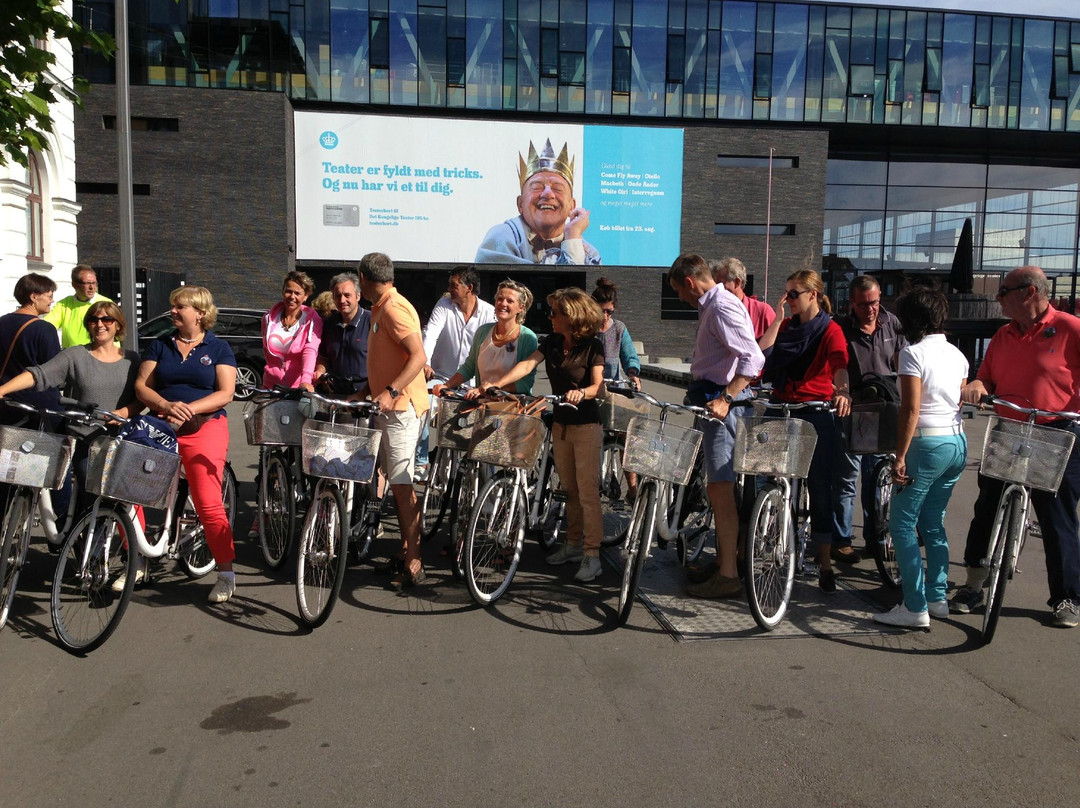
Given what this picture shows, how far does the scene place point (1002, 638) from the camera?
5082 mm

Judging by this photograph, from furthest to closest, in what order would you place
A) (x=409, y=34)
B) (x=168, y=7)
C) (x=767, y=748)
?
(x=409, y=34)
(x=168, y=7)
(x=767, y=748)

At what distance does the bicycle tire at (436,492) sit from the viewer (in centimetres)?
697

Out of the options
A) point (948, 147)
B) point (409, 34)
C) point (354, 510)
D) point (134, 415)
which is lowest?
point (354, 510)

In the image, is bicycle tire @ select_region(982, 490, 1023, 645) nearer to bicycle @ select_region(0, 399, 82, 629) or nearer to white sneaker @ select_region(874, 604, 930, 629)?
white sneaker @ select_region(874, 604, 930, 629)

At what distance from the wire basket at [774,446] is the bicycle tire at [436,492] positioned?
97.9 inches

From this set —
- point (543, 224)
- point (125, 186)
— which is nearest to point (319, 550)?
point (125, 186)

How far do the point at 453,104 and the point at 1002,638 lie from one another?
31.3 metres

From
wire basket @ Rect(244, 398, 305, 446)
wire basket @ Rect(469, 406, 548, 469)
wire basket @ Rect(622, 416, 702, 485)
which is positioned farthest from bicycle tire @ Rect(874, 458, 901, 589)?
wire basket @ Rect(244, 398, 305, 446)

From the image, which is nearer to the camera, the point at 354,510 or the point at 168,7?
the point at 354,510

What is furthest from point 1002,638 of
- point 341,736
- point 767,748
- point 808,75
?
point 808,75

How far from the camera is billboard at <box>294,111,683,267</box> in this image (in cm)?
3247

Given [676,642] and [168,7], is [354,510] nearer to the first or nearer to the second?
[676,642]

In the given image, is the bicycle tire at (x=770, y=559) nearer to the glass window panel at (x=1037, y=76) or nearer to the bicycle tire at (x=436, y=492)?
the bicycle tire at (x=436, y=492)

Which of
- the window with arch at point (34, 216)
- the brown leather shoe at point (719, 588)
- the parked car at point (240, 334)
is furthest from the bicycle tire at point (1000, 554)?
the window with arch at point (34, 216)
